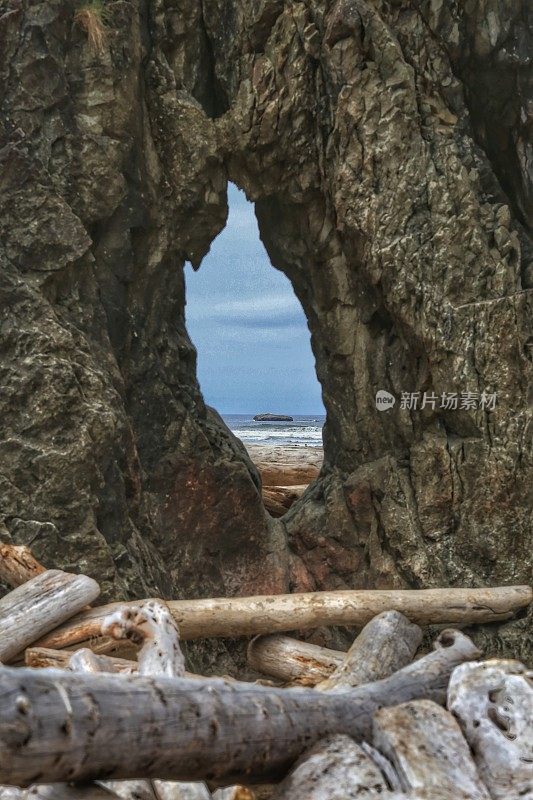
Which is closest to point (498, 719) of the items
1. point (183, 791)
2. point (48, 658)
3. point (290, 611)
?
point (183, 791)

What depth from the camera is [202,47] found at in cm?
992

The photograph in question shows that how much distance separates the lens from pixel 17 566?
19.5 feet

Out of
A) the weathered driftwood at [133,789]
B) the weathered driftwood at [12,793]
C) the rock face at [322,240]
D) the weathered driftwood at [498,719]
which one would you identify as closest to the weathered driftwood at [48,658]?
the weathered driftwood at [133,789]

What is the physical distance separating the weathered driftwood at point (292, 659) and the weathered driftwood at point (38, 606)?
165 centimetres

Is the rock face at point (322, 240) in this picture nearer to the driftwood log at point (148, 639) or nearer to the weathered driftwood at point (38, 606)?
the weathered driftwood at point (38, 606)

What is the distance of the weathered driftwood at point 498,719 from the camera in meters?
2.85

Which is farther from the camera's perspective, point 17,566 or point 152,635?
point 17,566

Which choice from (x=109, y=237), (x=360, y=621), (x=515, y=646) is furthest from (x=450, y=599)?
(x=109, y=237)

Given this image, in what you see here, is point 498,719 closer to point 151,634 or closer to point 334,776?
point 334,776

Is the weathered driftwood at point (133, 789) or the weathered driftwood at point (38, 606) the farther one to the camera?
the weathered driftwood at point (38, 606)

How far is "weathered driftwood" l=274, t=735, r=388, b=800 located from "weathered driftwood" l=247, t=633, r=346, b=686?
303cm

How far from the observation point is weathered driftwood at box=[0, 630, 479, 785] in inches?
86.3

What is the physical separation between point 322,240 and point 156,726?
8.56 metres

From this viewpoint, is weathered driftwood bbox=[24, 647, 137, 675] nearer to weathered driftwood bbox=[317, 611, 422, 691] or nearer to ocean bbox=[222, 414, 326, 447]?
weathered driftwood bbox=[317, 611, 422, 691]
